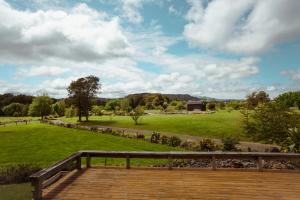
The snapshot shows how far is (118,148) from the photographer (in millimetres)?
35344

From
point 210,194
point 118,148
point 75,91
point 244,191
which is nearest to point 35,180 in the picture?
point 210,194

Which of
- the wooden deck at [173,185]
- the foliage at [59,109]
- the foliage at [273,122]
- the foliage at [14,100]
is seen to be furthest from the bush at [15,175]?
the foliage at [14,100]

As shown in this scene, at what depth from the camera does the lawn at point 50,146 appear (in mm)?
29250

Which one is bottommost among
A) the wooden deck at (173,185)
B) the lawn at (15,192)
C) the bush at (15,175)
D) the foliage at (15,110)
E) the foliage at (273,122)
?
the lawn at (15,192)

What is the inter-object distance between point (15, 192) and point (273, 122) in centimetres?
2265

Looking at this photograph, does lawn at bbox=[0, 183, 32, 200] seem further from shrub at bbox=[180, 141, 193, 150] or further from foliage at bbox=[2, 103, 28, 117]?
foliage at bbox=[2, 103, 28, 117]

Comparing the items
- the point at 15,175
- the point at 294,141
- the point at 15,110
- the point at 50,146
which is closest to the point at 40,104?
the point at 15,110

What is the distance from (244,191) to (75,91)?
67.6 meters

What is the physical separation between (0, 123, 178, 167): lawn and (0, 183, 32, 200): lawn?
21.9 ft

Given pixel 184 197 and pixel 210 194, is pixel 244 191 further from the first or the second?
pixel 184 197

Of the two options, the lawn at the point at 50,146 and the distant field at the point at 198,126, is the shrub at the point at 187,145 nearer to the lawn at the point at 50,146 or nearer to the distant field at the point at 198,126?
the lawn at the point at 50,146

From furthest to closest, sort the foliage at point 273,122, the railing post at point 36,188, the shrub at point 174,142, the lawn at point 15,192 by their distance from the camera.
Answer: the shrub at point 174,142 < the foliage at point 273,122 < the lawn at point 15,192 < the railing post at point 36,188

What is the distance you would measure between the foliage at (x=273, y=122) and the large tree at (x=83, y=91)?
166 ft

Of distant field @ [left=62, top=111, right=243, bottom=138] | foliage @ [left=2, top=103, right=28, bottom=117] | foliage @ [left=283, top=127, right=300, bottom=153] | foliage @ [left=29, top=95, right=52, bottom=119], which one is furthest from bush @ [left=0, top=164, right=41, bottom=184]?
foliage @ [left=2, top=103, right=28, bottom=117]
